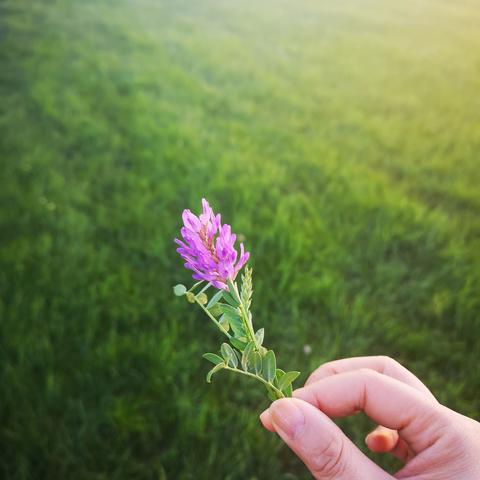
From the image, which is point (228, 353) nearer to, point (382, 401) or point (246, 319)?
point (246, 319)

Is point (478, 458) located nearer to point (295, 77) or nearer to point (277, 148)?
point (277, 148)

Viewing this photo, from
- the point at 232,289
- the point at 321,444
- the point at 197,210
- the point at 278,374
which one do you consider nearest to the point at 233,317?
the point at 232,289

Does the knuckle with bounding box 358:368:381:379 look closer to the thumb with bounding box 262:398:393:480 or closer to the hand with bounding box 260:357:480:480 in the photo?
the hand with bounding box 260:357:480:480

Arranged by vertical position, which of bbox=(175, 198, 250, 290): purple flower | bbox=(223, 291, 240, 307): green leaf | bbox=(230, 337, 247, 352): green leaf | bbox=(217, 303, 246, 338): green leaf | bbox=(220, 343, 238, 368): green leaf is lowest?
bbox=(220, 343, 238, 368): green leaf

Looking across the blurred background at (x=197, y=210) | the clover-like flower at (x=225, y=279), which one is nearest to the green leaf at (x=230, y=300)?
the clover-like flower at (x=225, y=279)

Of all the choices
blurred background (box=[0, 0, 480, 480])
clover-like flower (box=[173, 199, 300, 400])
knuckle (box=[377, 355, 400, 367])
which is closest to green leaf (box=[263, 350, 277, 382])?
clover-like flower (box=[173, 199, 300, 400])
